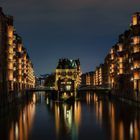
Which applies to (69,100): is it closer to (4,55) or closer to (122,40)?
(122,40)

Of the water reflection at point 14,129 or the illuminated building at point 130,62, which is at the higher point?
the illuminated building at point 130,62

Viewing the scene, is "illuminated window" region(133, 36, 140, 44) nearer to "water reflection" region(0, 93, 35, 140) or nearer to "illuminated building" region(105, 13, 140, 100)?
"illuminated building" region(105, 13, 140, 100)

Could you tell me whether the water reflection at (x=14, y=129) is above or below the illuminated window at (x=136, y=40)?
below

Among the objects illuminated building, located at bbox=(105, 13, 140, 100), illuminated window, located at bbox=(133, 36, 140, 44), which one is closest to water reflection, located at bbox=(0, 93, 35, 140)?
illuminated building, located at bbox=(105, 13, 140, 100)

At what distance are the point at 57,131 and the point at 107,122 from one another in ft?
52.2

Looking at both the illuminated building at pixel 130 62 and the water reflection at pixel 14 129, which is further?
the illuminated building at pixel 130 62

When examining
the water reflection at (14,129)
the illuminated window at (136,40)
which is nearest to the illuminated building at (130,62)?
the illuminated window at (136,40)

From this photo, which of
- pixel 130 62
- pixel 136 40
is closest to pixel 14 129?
pixel 136 40

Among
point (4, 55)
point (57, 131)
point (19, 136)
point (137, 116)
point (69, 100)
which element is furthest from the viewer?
point (69, 100)

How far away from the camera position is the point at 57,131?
73.6 meters

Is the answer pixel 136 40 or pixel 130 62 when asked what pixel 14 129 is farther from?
pixel 130 62

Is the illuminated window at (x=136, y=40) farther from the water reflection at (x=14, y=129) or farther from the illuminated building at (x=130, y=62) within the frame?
the water reflection at (x=14, y=129)

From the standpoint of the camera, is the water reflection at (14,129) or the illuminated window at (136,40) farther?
the illuminated window at (136,40)

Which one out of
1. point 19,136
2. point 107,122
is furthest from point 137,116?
point 19,136
